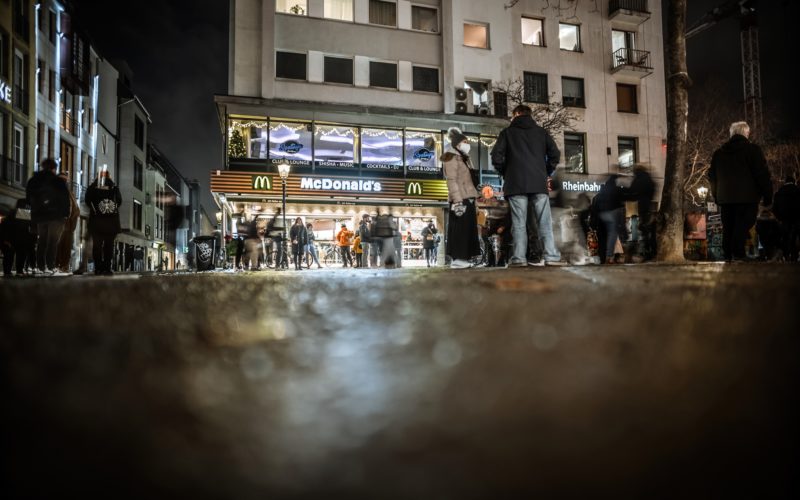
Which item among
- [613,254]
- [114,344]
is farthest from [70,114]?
[114,344]

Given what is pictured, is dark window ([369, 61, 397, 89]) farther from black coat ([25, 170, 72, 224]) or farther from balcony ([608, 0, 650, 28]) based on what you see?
black coat ([25, 170, 72, 224])

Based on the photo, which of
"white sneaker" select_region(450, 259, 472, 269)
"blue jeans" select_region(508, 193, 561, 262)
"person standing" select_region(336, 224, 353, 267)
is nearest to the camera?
"blue jeans" select_region(508, 193, 561, 262)

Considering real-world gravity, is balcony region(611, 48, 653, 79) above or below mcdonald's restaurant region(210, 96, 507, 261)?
above

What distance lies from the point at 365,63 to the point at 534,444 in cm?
2306

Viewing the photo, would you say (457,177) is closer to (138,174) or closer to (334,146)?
(334,146)

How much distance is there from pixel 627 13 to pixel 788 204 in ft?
62.4

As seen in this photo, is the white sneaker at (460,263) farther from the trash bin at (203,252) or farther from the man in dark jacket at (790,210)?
the trash bin at (203,252)

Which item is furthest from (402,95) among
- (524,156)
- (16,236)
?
(524,156)

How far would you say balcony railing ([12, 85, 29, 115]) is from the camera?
2103 centimetres

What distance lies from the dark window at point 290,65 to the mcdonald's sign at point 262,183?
440 cm

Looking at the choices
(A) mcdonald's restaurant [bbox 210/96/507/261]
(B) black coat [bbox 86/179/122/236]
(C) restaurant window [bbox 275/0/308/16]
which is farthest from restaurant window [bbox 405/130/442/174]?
(B) black coat [bbox 86/179/122/236]

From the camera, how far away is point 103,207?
8.92 metres

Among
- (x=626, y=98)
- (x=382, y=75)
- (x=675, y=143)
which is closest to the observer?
(x=675, y=143)

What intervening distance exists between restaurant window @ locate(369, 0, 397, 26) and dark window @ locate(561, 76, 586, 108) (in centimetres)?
879
